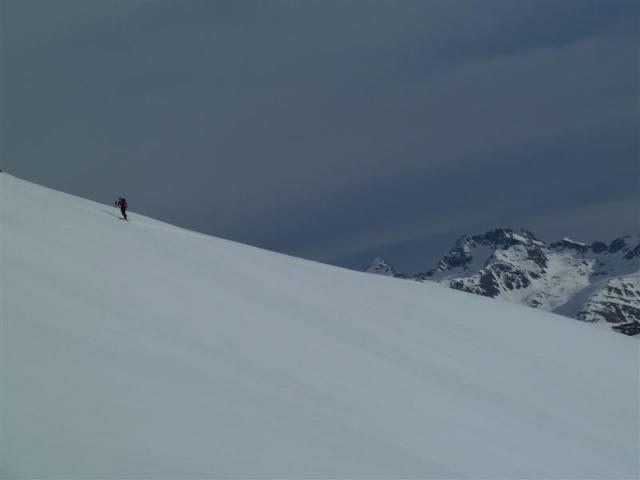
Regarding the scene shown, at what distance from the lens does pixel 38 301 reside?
55.6 ft

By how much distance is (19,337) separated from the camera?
1449 cm

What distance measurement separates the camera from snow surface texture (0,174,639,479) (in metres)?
12.8

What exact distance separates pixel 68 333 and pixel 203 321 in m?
5.75

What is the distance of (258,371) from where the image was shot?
60.9 ft

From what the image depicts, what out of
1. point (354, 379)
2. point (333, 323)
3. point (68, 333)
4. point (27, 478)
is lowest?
point (27, 478)

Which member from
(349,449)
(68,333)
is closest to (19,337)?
(68,333)

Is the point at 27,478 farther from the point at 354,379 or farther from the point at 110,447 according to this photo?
the point at 354,379

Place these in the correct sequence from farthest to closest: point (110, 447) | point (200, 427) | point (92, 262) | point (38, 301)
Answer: point (92, 262), point (38, 301), point (200, 427), point (110, 447)

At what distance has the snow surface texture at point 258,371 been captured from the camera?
12797mm

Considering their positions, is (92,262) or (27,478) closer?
(27,478)

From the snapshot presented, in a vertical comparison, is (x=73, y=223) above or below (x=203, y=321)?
A: above

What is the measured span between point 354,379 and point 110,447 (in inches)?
399

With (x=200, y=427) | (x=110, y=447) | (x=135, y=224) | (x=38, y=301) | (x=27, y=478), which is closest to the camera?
(x=27, y=478)

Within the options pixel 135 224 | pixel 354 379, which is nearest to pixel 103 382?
pixel 354 379
